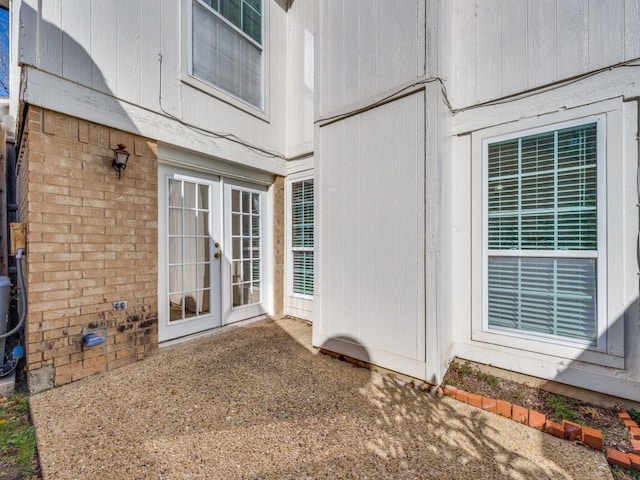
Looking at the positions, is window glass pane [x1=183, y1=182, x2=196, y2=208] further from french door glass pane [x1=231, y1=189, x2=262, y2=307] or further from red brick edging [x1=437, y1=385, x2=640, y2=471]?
red brick edging [x1=437, y1=385, x2=640, y2=471]

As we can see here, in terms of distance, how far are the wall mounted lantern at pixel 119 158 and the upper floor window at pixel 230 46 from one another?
1408mm

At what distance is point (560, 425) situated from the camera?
2.03 m

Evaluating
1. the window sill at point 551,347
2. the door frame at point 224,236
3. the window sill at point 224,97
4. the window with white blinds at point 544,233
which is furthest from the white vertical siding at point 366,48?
the window sill at point 551,347

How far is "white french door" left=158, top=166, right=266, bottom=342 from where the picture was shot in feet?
11.6

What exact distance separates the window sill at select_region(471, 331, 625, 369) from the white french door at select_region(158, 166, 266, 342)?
306 cm

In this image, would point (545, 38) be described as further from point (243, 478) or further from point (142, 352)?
point (142, 352)

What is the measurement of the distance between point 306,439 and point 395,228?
1783 mm

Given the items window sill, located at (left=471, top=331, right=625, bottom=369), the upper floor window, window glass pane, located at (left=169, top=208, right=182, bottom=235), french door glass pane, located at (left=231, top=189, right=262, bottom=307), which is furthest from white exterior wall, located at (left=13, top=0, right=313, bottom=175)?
window sill, located at (left=471, top=331, right=625, bottom=369)

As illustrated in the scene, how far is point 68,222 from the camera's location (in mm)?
2635

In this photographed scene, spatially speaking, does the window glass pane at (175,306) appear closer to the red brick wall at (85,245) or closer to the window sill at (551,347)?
the red brick wall at (85,245)

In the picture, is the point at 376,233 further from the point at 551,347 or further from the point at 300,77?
the point at 300,77

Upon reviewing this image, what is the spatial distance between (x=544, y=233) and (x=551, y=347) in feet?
3.21

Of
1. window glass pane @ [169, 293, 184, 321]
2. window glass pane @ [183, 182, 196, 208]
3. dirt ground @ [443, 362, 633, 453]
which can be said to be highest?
window glass pane @ [183, 182, 196, 208]

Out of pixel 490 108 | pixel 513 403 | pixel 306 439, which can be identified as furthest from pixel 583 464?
pixel 490 108
